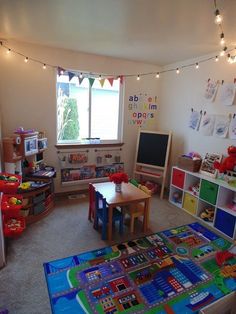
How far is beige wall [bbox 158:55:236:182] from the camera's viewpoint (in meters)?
3.10

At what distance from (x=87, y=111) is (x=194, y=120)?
1.88 meters

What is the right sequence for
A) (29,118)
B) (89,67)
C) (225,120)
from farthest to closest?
(89,67)
(29,118)
(225,120)

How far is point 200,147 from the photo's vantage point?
3.50 metres

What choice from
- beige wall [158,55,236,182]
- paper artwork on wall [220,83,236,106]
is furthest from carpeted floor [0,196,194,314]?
paper artwork on wall [220,83,236,106]

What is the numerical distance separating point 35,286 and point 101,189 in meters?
1.31

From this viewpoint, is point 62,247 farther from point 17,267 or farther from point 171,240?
point 171,240

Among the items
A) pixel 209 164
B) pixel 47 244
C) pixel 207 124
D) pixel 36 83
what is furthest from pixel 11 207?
pixel 207 124

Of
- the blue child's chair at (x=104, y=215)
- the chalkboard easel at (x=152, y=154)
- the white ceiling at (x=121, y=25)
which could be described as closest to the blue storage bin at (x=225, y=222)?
the chalkboard easel at (x=152, y=154)

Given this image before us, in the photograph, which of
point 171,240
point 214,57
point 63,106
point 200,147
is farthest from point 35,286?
point 214,57

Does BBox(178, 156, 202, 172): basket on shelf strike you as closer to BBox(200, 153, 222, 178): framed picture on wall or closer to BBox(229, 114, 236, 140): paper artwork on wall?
BBox(200, 153, 222, 178): framed picture on wall

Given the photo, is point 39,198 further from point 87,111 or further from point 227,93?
point 227,93

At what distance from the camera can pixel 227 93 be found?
9.82 ft

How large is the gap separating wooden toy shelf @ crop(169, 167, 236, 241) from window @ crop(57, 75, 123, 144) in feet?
4.81

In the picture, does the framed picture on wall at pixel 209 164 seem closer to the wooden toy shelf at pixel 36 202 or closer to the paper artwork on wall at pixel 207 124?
the paper artwork on wall at pixel 207 124
